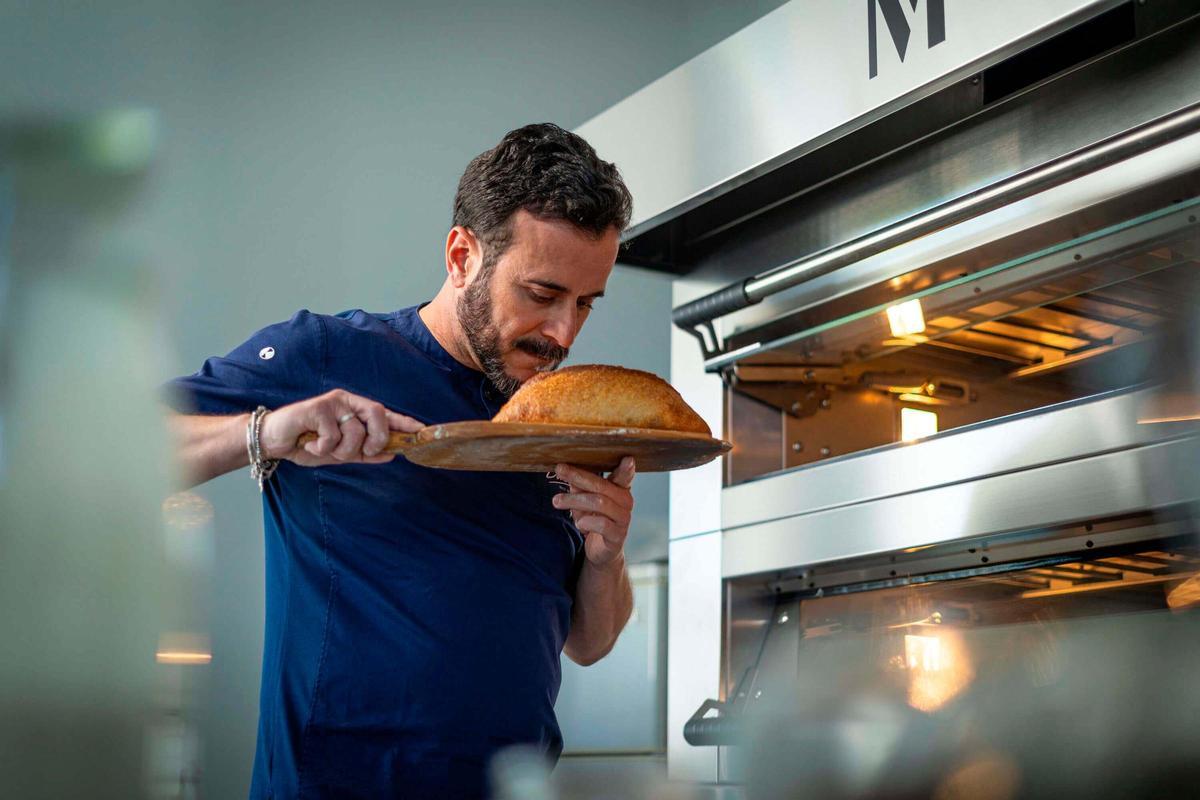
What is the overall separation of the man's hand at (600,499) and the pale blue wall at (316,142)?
0.65m

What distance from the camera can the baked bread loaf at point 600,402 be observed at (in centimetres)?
86

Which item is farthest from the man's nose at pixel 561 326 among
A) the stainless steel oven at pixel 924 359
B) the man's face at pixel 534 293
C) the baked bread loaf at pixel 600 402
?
the stainless steel oven at pixel 924 359

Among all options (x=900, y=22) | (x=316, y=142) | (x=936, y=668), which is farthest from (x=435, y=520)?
(x=316, y=142)

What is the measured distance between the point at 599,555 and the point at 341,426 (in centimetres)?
36

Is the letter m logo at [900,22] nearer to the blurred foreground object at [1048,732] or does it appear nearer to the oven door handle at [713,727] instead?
the blurred foreground object at [1048,732]

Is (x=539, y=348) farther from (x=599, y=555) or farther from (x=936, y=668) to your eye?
(x=936, y=668)

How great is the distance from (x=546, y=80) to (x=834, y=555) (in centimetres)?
125

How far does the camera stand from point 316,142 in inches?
72.8

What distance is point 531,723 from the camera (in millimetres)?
985

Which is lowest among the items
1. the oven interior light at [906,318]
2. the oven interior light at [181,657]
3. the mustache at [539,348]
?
the oven interior light at [181,657]

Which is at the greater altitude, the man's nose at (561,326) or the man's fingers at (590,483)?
the man's nose at (561,326)

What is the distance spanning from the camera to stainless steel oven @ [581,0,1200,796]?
0.98m

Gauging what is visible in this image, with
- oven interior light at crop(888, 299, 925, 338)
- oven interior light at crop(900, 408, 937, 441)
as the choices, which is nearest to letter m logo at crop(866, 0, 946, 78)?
oven interior light at crop(888, 299, 925, 338)

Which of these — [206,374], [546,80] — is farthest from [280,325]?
[546,80]
